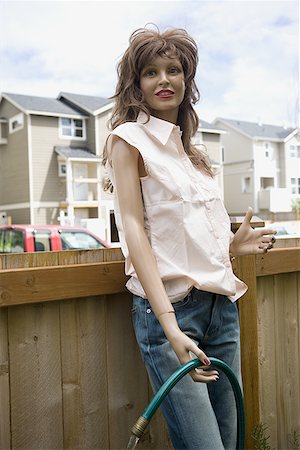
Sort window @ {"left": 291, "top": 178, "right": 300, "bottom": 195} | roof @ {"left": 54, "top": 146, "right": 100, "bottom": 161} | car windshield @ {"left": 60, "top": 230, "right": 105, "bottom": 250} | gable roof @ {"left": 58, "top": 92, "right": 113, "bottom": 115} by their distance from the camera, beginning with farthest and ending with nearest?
window @ {"left": 291, "top": 178, "right": 300, "bottom": 195} → gable roof @ {"left": 58, "top": 92, "right": 113, "bottom": 115} → roof @ {"left": 54, "top": 146, "right": 100, "bottom": 161} → car windshield @ {"left": 60, "top": 230, "right": 105, "bottom": 250}

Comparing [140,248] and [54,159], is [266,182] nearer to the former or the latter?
[54,159]

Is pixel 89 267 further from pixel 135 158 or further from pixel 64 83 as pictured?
pixel 64 83

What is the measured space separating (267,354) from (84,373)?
596 millimetres

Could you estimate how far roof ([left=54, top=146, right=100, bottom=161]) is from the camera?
19625 millimetres

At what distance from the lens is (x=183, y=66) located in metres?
1.04

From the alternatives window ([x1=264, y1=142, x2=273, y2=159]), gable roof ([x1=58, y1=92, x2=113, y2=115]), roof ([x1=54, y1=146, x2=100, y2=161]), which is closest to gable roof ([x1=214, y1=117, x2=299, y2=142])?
window ([x1=264, y1=142, x2=273, y2=159])

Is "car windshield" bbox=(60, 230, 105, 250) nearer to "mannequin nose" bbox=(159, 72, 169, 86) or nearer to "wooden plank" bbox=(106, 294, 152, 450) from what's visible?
"wooden plank" bbox=(106, 294, 152, 450)

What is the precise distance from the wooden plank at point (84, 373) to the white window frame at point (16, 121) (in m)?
20.7

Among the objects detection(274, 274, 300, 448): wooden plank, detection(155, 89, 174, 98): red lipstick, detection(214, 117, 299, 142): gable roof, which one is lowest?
detection(274, 274, 300, 448): wooden plank

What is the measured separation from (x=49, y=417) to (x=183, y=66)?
767 mm

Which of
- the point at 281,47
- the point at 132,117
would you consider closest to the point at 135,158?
the point at 132,117

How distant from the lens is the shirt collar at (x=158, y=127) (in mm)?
999

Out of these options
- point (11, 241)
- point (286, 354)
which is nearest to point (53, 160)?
point (11, 241)

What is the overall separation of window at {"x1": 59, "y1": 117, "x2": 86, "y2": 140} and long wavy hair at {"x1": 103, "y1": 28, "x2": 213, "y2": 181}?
19837 millimetres
